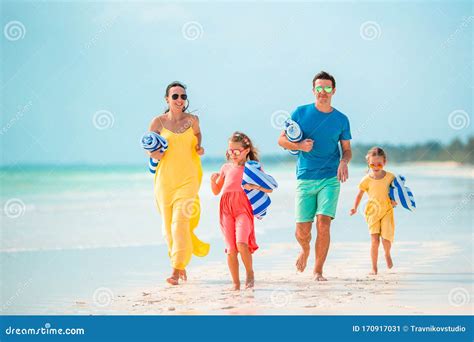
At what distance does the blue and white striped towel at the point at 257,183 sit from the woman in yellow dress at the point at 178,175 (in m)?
0.73

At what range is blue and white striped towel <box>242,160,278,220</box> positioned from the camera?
6.30 meters

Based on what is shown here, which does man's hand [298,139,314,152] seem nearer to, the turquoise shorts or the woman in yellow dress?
the turquoise shorts

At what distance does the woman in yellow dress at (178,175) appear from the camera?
6797mm

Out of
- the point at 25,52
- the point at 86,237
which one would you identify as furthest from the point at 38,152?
the point at 86,237

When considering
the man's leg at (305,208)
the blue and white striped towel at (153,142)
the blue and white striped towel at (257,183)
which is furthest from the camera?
the man's leg at (305,208)

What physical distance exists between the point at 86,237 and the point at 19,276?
2561mm

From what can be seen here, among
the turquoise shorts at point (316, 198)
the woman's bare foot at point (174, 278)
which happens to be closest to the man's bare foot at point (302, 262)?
the turquoise shorts at point (316, 198)

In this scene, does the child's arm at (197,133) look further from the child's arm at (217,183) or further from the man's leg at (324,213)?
the man's leg at (324,213)

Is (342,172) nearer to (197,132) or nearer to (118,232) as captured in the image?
(197,132)

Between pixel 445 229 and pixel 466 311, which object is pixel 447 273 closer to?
pixel 466 311

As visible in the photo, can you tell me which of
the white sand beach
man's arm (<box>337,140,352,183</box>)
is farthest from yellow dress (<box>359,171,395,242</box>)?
man's arm (<box>337,140,352,183</box>)

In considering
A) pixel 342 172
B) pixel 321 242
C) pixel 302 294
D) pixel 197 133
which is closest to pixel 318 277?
pixel 321 242

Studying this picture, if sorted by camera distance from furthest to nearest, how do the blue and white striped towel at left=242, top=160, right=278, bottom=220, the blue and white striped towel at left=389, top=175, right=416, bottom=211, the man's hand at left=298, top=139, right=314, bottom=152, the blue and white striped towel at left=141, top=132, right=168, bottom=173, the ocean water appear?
1. the blue and white striped towel at left=389, top=175, right=416, bottom=211
2. the ocean water
3. the man's hand at left=298, top=139, right=314, bottom=152
4. the blue and white striped towel at left=141, top=132, right=168, bottom=173
5. the blue and white striped towel at left=242, top=160, right=278, bottom=220

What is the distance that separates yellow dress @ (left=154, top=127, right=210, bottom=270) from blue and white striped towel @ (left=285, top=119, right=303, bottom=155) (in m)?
0.87
